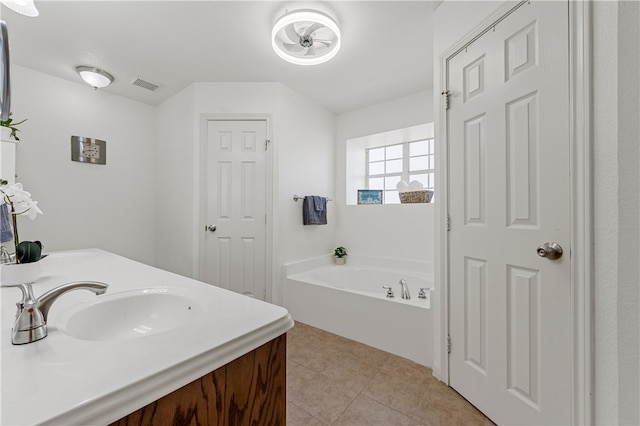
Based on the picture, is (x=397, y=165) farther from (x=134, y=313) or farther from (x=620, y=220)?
(x=134, y=313)

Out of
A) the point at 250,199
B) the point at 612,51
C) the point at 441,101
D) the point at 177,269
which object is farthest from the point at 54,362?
the point at 177,269

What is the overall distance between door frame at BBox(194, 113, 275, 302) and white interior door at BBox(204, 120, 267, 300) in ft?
0.10

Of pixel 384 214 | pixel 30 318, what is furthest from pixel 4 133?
pixel 384 214

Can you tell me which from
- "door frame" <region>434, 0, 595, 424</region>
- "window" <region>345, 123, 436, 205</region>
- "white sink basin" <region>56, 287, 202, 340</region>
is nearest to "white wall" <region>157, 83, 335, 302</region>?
"window" <region>345, 123, 436, 205</region>

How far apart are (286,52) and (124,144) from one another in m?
2.26

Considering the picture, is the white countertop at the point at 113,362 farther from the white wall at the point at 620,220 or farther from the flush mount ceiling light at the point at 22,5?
the flush mount ceiling light at the point at 22,5

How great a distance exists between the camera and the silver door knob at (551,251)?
1.04m

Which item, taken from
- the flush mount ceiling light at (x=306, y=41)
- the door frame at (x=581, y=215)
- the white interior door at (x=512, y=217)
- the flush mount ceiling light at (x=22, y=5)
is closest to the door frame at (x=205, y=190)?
the flush mount ceiling light at (x=306, y=41)

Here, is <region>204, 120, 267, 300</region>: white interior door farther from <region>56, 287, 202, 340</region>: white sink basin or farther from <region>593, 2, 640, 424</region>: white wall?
<region>593, 2, 640, 424</region>: white wall

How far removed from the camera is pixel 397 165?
329 centimetres

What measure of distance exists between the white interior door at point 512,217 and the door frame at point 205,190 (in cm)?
170

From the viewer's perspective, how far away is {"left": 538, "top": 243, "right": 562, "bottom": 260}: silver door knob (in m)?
1.04

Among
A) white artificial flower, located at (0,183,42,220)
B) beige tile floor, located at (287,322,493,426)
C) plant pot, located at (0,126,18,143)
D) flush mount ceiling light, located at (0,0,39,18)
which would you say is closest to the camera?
white artificial flower, located at (0,183,42,220)

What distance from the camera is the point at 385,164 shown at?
3398 mm
